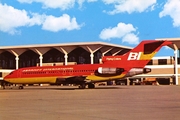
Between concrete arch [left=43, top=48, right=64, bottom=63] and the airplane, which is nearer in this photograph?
the airplane

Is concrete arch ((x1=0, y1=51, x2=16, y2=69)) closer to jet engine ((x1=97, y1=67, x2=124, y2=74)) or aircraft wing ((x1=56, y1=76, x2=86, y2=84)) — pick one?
aircraft wing ((x1=56, y1=76, x2=86, y2=84))

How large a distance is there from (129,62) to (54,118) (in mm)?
35332

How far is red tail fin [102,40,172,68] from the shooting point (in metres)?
46.8

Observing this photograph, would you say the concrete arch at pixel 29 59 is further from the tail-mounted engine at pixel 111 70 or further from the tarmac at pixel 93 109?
the tarmac at pixel 93 109

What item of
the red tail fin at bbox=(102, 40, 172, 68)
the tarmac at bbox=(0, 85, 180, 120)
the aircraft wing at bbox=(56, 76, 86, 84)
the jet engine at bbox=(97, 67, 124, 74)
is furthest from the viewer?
the aircraft wing at bbox=(56, 76, 86, 84)

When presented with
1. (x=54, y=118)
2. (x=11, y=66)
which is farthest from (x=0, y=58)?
(x=54, y=118)

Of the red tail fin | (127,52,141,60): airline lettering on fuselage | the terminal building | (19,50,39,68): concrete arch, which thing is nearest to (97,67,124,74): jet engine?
the red tail fin

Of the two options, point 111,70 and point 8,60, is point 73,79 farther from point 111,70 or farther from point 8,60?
point 8,60

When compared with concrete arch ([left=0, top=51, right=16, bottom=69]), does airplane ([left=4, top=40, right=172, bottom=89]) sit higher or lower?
lower

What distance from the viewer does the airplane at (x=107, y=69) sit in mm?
46531

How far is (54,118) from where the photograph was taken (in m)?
12.5

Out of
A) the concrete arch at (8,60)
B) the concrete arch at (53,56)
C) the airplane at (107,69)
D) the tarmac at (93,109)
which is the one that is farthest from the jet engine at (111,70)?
the concrete arch at (8,60)

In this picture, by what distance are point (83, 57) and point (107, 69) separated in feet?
205

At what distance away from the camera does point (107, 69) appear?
4625 cm
